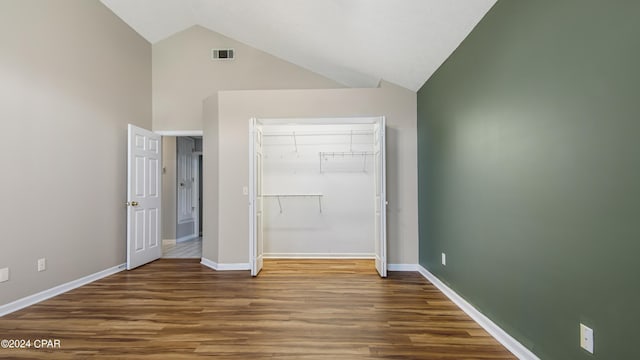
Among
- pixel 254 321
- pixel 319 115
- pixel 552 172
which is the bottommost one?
pixel 254 321

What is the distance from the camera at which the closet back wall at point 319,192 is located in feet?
16.4

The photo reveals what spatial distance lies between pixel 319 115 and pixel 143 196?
2749mm

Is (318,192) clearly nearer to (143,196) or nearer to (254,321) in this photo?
(143,196)

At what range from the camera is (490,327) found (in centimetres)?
233

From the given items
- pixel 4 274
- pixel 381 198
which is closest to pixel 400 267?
pixel 381 198

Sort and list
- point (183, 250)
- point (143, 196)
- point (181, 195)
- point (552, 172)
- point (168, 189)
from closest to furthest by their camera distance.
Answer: point (552, 172) < point (143, 196) < point (183, 250) < point (168, 189) < point (181, 195)

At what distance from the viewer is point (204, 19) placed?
15.5ft

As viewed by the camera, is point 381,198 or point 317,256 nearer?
point 381,198

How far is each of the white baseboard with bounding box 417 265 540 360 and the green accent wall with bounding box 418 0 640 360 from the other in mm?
58

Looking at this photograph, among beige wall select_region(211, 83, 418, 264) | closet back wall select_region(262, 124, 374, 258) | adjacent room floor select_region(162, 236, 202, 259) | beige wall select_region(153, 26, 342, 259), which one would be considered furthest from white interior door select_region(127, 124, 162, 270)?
closet back wall select_region(262, 124, 374, 258)

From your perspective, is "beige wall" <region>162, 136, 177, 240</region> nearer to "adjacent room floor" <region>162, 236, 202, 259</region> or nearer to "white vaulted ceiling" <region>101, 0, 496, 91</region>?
"adjacent room floor" <region>162, 236, 202, 259</region>

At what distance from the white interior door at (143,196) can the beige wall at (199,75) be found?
23.0 inches

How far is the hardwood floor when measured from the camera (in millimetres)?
2096

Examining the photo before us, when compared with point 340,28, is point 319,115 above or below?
below
